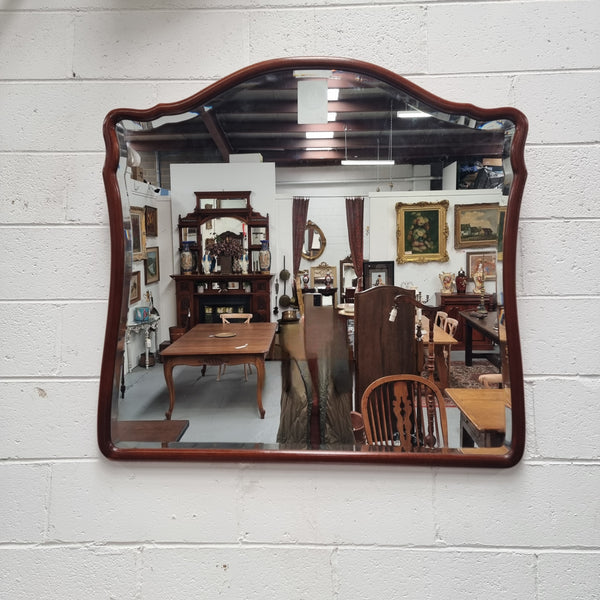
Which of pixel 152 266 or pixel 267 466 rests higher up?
pixel 152 266

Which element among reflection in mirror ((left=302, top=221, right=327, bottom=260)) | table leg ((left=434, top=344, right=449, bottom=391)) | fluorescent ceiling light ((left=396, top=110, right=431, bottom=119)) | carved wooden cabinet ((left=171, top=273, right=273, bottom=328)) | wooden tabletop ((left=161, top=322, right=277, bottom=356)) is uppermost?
fluorescent ceiling light ((left=396, top=110, right=431, bottom=119))

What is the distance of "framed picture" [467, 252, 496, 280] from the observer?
1.18m

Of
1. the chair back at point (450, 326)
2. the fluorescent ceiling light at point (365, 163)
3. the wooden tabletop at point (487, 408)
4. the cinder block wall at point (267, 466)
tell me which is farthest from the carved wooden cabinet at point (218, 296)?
the wooden tabletop at point (487, 408)

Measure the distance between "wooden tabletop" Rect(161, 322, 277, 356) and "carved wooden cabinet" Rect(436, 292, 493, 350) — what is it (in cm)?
46

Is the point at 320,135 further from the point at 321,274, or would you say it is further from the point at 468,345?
the point at 468,345

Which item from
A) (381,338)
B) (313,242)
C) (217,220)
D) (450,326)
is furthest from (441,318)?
(217,220)

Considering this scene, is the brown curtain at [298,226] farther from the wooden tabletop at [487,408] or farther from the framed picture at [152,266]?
the wooden tabletop at [487,408]

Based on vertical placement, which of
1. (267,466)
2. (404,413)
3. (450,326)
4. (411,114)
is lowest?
(267,466)

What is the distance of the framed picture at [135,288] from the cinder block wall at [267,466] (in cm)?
9

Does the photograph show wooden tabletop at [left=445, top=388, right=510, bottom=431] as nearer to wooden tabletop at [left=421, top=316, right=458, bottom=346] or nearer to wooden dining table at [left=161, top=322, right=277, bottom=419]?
wooden tabletop at [left=421, top=316, right=458, bottom=346]

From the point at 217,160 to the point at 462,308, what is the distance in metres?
0.73

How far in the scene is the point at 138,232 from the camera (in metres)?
1.23

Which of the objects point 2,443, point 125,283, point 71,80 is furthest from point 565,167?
point 2,443

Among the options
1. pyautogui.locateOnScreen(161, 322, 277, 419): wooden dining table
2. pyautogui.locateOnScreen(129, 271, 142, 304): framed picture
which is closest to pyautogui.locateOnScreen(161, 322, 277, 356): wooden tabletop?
pyautogui.locateOnScreen(161, 322, 277, 419): wooden dining table
